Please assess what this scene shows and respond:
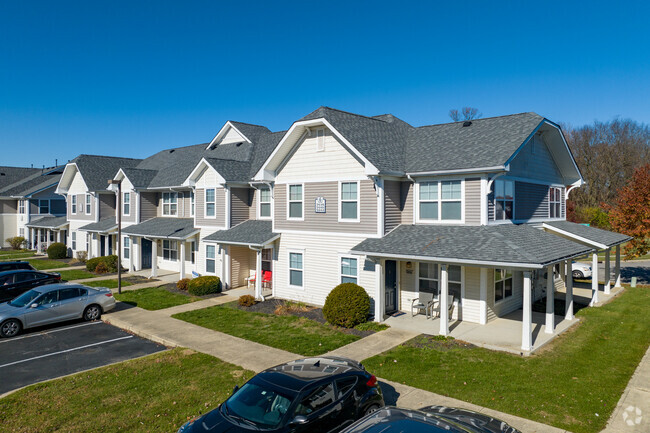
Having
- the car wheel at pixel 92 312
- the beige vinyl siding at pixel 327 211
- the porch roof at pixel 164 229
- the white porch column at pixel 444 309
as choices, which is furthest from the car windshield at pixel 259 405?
the porch roof at pixel 164 229

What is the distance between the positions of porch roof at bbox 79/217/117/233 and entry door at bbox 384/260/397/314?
2317 cm

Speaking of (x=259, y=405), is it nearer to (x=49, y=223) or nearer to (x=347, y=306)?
(x=347, y=306)

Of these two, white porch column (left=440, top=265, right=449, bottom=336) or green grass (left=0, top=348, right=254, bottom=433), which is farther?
white porch column (left=440, top=265, right=449, bottom=336)

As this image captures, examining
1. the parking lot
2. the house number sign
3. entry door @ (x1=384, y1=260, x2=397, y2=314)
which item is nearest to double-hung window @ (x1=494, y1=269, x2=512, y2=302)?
entry door @ (x1=384, y1=260, x2=397, y2=314)

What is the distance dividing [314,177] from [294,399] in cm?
1335

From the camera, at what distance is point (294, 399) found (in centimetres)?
679

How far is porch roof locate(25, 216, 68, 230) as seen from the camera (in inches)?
1548

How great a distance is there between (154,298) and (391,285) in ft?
40.0

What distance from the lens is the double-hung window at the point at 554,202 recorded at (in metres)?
21.6

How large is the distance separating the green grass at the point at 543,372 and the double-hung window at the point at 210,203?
15.0m

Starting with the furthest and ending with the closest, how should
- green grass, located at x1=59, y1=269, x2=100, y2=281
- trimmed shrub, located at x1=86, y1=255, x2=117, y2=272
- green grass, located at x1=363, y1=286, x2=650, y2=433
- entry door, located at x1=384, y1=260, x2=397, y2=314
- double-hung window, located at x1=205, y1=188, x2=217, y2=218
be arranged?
trimmed shrub, located at x1=86, y1=255, x2=117, y2=272
green grass, located at x1=59, y1=269, x2=100, y2=281
double-hung window, located at x1=205, y1=188, x2=217, y2=218
entry door, located at x1=384, y1=260, x2=397, y2=314
green grass, located at x1=363, y1=286, x2=650, y2=433

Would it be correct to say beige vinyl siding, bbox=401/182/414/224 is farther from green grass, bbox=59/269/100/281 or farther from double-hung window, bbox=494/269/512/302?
green grass, bbox=59/269/100/281

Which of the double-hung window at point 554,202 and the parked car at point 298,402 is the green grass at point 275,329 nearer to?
the parked car at point 298,402

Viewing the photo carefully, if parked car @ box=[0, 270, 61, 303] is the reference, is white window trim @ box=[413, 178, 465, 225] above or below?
above
